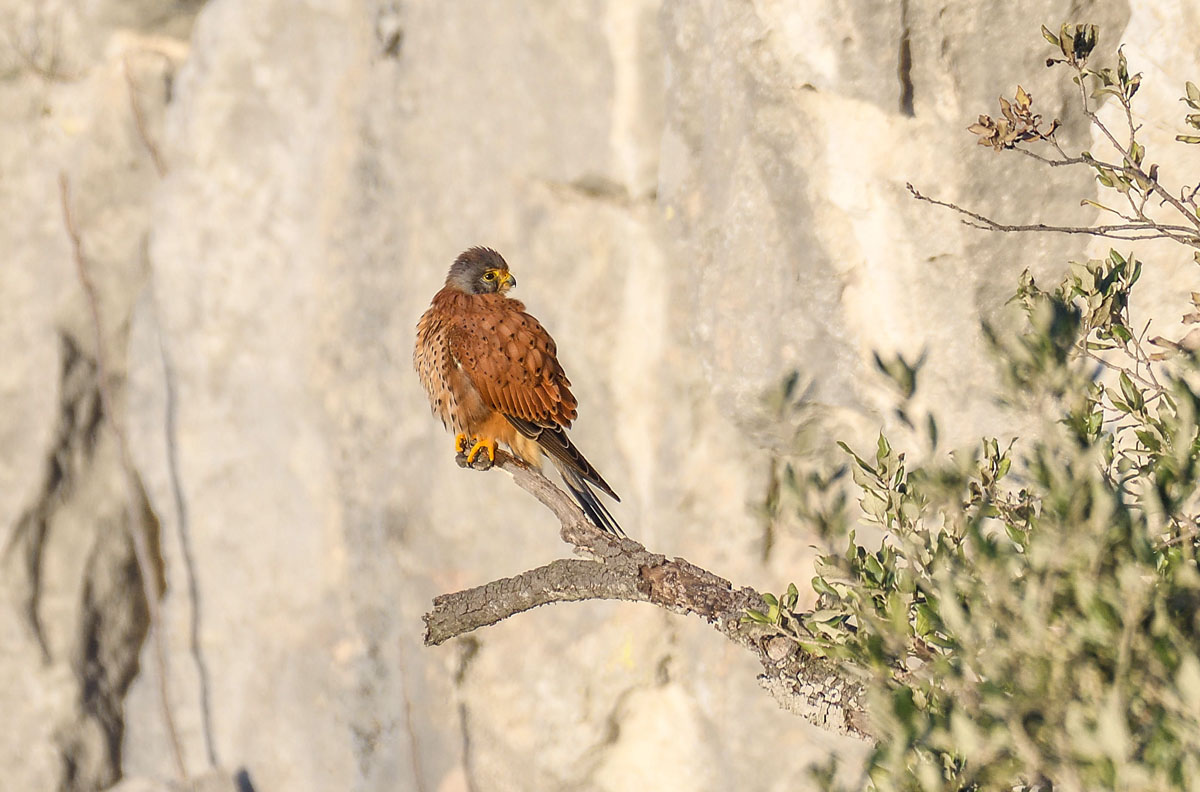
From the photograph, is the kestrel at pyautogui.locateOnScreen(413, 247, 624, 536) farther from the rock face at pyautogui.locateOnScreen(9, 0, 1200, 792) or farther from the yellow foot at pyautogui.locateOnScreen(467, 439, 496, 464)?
the rock face at pyautogui.locateOnScreen(9, 0, 1200, 792)

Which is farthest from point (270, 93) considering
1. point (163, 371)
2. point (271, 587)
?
point (271, 587)

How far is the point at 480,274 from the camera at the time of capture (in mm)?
4445

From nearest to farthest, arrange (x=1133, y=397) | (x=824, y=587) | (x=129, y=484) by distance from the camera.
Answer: (x=1133, y=397) → (x=824, y=587) → (x=129, y=484)

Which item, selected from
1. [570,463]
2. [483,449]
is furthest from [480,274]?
[570,463]

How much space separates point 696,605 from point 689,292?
4.14m

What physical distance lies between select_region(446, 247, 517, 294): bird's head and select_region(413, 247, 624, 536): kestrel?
7 cm

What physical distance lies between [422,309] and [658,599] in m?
5.42

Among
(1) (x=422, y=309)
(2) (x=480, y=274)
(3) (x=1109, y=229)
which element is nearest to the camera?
(3) (x=1109, y=229)

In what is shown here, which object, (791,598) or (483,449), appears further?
(483,449)

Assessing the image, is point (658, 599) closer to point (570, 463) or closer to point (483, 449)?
point (570, 463)

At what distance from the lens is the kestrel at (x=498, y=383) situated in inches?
155

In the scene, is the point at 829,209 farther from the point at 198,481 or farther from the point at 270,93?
the point at 198,481

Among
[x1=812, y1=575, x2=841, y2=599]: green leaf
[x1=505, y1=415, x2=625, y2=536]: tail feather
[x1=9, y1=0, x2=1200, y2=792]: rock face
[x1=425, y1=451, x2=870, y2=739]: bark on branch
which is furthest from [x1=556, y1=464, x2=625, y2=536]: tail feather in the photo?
[x1=9, y1=0, x2=1200, y2=792]: rock face

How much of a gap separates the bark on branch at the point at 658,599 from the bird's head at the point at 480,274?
0.99 meters
